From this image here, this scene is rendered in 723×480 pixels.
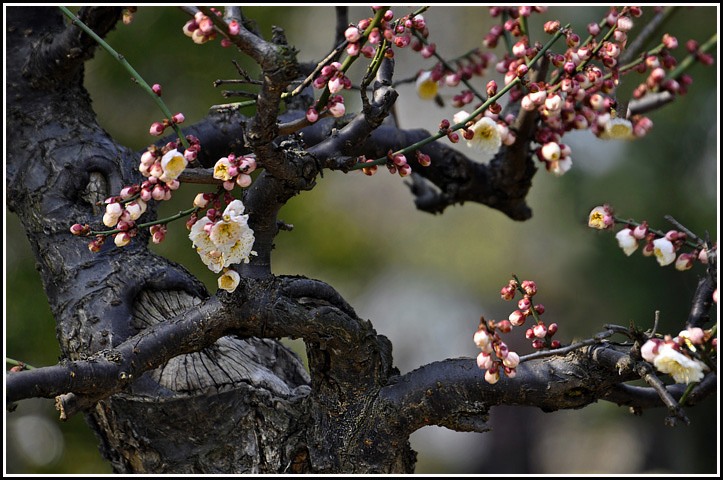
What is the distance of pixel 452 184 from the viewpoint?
1910 millimetres

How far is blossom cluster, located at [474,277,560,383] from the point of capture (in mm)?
1028

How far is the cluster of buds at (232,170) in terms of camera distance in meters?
0.97

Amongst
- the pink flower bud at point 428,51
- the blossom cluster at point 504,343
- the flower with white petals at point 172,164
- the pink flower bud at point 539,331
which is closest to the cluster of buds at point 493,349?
the blossom cluster at point 504,343

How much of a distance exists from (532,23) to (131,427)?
3.76m

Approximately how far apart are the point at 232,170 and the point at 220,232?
0.32 feet

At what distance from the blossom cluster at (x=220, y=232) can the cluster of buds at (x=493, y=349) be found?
1.17 ft

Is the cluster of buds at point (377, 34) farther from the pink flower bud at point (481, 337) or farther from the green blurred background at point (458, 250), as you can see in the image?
the green blurred background at point (458, 250)

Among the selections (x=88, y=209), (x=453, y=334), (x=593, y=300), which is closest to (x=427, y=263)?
Answer: (x=453, y=334)

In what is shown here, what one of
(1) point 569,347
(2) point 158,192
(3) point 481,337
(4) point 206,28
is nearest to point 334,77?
(4) point 206,28

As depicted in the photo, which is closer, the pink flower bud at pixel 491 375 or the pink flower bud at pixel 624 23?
the pink flower bud at pixel 491 375

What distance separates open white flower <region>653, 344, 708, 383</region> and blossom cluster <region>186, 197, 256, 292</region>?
0.58m

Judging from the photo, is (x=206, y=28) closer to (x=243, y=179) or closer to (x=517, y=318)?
(x=243, y=179)

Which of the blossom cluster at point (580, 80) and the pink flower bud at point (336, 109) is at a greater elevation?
the blossom cluster at point (580, 80)

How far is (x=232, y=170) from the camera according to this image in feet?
3.16
